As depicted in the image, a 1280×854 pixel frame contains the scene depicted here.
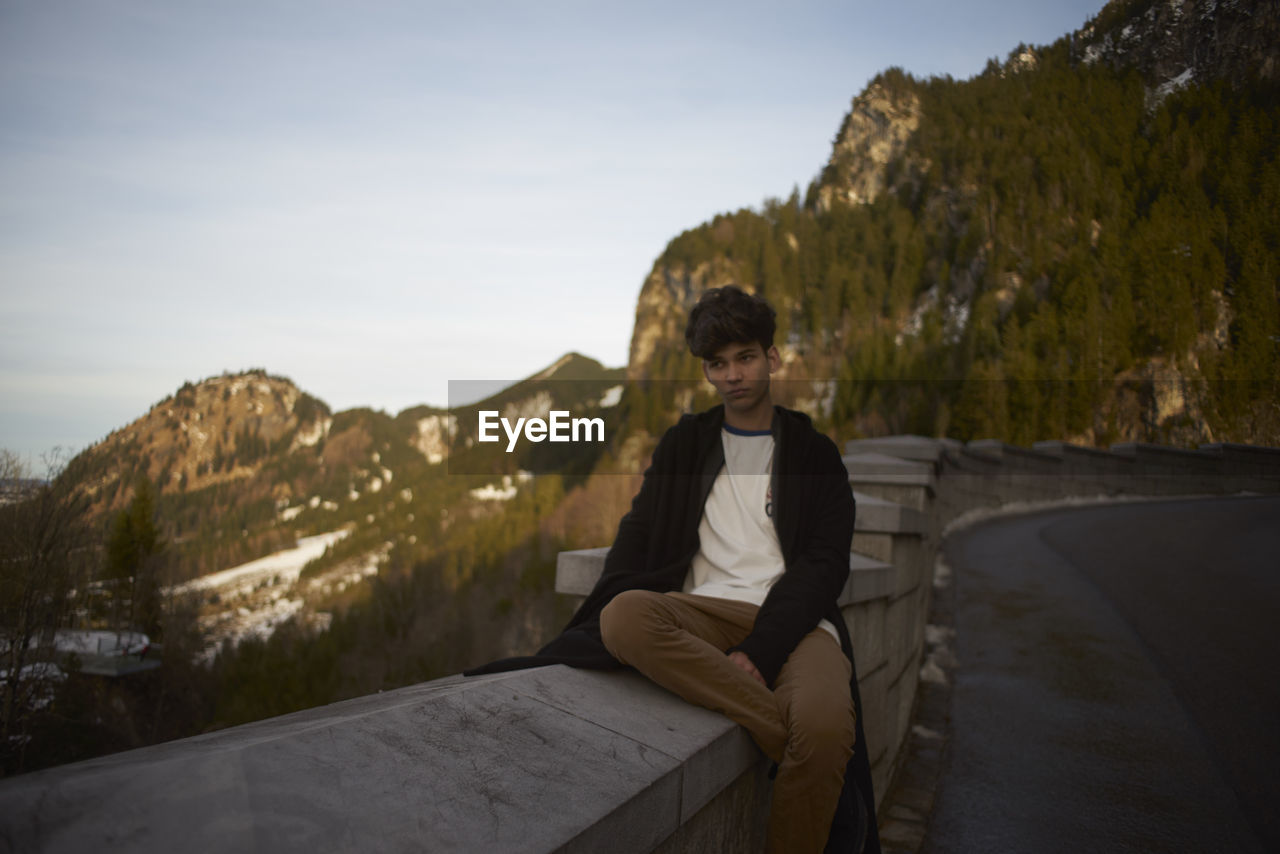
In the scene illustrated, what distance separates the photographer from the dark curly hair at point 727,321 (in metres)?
2.64

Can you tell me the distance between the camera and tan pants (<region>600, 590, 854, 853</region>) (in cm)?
196

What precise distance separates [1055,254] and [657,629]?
61.1ft

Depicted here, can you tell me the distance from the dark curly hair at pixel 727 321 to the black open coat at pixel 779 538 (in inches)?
10.2

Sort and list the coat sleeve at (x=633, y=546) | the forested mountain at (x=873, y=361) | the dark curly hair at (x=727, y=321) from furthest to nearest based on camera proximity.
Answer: the forested mountain at (x=873, y=361) → the dark curly hair at (x=727, y=321) → the coat sleeve at (x=633, y=546)

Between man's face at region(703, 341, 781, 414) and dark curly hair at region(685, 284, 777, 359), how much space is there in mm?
28

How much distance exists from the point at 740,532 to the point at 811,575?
31cm

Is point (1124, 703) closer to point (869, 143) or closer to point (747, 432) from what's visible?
point (747, 432)

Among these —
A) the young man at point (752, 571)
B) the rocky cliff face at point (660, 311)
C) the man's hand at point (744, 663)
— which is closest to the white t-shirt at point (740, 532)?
the young man at point (752, 571)

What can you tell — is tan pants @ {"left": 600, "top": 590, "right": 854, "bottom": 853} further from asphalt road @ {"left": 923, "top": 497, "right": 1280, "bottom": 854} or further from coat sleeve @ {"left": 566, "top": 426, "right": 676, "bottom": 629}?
asphalt road @ {"left": 923, "top": 497, "right": 1280, "bottom": 854}

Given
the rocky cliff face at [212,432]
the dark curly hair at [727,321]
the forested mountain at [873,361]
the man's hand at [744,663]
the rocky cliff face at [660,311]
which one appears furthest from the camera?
the rocky cliff face at [660,311]

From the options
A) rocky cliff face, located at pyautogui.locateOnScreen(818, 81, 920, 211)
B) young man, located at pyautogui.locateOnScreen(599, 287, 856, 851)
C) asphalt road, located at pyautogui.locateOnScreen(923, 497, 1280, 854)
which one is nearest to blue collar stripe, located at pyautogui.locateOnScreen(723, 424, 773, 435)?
young man, located at pyautogui.locateOnScreen(599, 287, 856, 851)

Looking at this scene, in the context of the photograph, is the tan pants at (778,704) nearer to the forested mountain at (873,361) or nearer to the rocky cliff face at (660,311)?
the forested mountain at (873,361)

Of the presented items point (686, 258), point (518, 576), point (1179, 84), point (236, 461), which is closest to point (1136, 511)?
point (1179, 84)

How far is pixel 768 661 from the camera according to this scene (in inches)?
85.2
